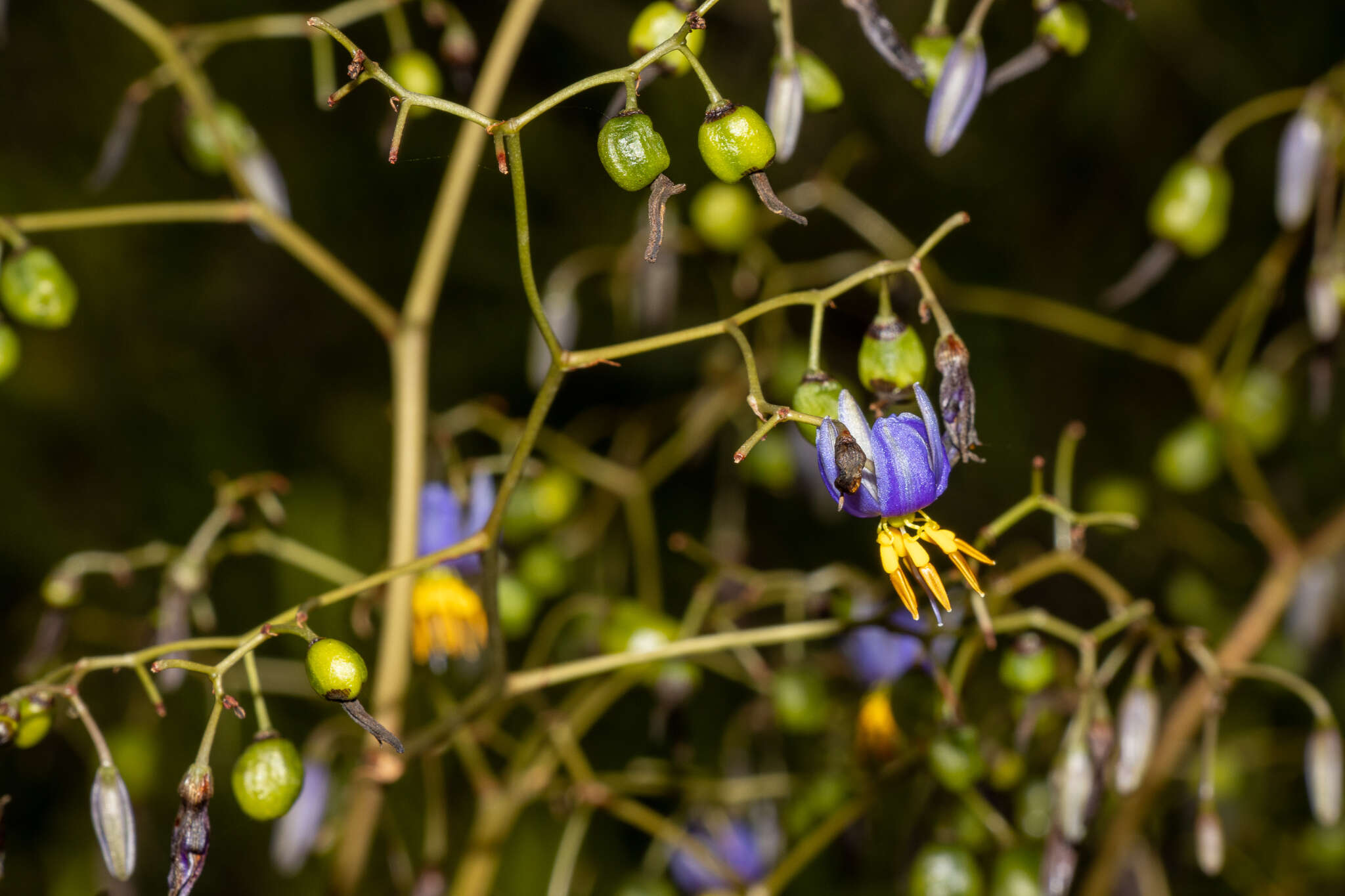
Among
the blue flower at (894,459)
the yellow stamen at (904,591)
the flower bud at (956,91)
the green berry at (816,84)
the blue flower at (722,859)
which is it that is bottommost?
the blue flower at (722,859)

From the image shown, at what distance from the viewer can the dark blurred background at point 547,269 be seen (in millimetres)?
1504

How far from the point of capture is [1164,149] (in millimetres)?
1771

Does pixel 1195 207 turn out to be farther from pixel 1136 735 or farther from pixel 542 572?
pixel 542 572

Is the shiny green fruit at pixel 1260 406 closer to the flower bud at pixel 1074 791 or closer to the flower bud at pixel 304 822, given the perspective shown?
the flower bud at pixel 1074 791

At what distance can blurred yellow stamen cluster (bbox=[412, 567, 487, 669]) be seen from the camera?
2.73 ft

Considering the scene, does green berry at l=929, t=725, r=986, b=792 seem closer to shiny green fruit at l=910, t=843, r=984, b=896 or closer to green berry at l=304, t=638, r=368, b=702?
shiny green fruit at l=910, t=843, r=984, b=896

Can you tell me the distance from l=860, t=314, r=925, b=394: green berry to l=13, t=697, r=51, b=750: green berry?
44cm

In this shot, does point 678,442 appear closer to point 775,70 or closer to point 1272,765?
point 775,70

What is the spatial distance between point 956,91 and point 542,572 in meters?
0.49

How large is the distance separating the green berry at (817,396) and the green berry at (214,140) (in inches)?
17.7

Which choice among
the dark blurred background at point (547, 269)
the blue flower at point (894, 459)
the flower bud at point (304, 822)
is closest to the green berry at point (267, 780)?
the flower bud at point (304, 822)

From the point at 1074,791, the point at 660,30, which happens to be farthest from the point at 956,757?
the point at 660,30

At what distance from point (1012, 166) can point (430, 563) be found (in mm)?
1344

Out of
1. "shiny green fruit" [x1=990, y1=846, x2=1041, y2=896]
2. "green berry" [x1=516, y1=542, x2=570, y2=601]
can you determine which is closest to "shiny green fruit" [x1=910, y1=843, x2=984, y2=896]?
"shiny green fruit" [x1=990, y1=846, x2=1041, y2=896]
